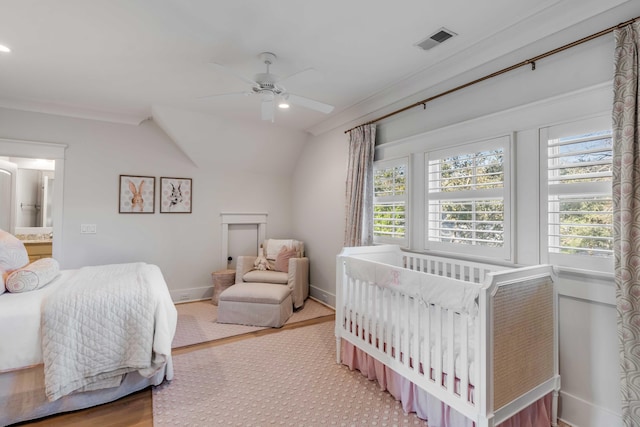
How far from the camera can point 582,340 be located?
181 cm

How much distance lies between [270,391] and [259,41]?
2547mm

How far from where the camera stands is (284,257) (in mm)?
4223

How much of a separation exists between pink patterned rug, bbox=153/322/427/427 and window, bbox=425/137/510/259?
1301mm

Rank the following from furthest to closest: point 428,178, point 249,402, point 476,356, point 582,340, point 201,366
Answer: point 428,178 → point 201,366 → point 249,402 → point 582,340 → point 476,356

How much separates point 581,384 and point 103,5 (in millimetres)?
3691

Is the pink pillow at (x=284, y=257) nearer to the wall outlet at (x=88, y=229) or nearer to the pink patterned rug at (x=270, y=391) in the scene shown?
the pink patterned rug at (x=270, y=391)

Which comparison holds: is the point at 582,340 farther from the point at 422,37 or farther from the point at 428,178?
the point at 422,37

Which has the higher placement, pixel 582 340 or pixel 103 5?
pixel 103 5

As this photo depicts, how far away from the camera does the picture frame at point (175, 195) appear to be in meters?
4.23

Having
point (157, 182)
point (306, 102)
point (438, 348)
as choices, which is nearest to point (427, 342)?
point (438, 348)

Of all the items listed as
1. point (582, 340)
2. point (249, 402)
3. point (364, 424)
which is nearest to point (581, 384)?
point (582, 340)

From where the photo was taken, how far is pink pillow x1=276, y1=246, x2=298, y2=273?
4176 mm

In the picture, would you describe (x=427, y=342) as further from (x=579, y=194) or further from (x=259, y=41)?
(x=259, y=41)

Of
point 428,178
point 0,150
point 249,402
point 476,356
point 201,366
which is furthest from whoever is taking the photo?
point 0,150
